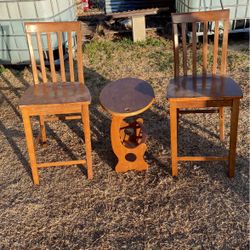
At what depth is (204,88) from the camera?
113 inches

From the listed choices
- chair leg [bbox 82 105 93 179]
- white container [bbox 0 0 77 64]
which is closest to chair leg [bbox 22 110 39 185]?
chair leg [bbox 82 105 93 179]

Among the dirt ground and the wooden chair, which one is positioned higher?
the wooden chair

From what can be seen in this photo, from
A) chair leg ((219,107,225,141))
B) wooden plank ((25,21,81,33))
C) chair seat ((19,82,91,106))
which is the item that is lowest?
chair leg ((219,107,225,141))

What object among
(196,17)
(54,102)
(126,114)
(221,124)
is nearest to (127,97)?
(126,114)

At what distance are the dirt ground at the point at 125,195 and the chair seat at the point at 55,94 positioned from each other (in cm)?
74

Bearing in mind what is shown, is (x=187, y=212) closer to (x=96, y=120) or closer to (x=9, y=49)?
(x=96, y=120)

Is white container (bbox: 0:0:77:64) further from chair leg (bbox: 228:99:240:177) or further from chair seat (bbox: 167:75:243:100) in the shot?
chair leg (bbox: 228:99:240:177)

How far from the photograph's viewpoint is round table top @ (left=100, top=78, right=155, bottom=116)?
2.77 meters

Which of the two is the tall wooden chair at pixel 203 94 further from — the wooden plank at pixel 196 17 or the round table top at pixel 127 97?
the round table top at pixel 127 97

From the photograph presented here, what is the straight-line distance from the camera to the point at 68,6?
5.67 metres

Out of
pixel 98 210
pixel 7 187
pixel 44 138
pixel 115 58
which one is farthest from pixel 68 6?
pixel 98 210

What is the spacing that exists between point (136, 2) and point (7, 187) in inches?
216

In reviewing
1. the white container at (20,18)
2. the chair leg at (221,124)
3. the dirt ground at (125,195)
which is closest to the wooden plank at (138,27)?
the white container at (20,18)

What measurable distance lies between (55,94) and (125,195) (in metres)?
1.01
